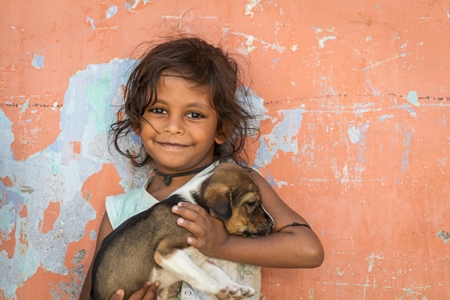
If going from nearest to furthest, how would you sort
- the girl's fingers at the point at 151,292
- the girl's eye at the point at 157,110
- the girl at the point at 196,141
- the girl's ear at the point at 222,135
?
1. the girl's fingers at the point at 151,292
2. the girl at the point at 196,141
3. the girl's eye at the point at 157,110
4. the girl's ear at the point at 222,135

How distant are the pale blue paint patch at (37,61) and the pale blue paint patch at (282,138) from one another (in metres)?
1.43

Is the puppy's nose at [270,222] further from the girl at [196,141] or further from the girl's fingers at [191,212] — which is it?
the girl's fingers at [191,212]

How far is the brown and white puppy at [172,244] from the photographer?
8.63 ft

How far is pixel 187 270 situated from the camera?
2.57 m

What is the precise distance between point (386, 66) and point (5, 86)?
2.31 metres

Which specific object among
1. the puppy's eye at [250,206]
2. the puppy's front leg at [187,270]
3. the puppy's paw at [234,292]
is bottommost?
the puppy's paw at [234,292]

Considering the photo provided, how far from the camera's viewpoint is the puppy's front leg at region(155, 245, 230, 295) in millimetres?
2557

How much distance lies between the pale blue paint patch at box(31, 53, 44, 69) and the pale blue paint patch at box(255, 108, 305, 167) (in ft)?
4.68

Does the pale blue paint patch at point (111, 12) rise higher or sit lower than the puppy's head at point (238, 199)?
higher

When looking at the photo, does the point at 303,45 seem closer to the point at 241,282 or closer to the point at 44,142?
the point at 241,282

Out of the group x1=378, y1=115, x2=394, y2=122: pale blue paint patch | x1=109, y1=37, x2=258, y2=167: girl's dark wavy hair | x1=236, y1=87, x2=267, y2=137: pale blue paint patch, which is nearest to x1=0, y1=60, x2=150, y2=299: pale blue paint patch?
x1=109, y1=37, x2=258, y2=167: girl's dark wavy hair

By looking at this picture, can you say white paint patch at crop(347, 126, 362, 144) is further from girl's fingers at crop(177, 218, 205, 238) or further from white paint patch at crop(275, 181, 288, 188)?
girl's fingers at crop(177, 218, 205, 238)

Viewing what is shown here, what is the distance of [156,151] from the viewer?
3.10 m

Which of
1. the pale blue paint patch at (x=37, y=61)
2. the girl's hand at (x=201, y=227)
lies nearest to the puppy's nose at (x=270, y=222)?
the girl's hand at (x=201, y=227)
